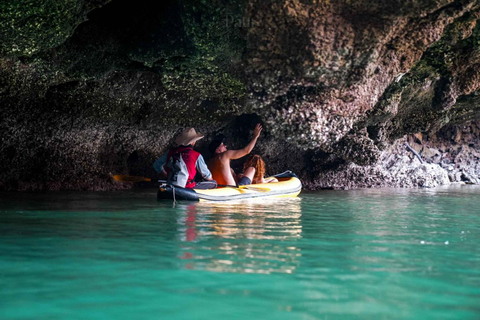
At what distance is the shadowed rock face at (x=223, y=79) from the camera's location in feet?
22.0

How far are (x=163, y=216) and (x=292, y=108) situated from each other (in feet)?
11.6

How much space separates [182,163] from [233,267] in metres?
4.74

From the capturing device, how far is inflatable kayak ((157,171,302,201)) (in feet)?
24.3

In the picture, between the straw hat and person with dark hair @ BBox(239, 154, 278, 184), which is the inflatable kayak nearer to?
person with dark hair @ BBox(239, 154, 278, 184)

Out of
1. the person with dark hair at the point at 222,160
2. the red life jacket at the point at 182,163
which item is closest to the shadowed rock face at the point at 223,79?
the person with dark hair at the point at 222,160

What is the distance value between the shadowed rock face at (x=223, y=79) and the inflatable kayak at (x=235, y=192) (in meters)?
0.82

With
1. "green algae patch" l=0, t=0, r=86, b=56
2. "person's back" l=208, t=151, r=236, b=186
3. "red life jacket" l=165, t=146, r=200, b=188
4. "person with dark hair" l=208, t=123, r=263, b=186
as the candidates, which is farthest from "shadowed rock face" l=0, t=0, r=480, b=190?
"red life jacket" l=165, t=146, r=200, b=188

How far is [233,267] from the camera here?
318 centimetres

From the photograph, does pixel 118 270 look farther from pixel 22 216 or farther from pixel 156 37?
pixel 156 37

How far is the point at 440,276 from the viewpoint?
3057mm

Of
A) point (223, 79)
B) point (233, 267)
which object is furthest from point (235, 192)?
point (233, 267)

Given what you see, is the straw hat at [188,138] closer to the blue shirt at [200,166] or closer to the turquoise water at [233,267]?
the blue shirt at [200,166]

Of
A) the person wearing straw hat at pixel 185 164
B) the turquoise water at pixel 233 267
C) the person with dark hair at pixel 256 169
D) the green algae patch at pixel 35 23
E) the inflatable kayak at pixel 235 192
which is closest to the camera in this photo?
the turquoise water at pixel 233 267

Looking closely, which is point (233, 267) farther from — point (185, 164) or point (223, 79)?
point (223, 79)
